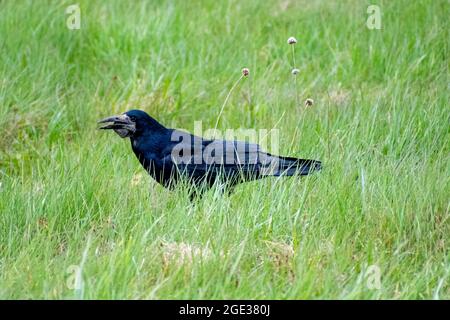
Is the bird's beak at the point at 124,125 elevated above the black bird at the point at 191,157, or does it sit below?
above

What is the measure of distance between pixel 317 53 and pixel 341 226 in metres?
2.86

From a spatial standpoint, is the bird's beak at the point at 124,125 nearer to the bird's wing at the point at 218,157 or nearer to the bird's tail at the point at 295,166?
the bird's wing at the point at 218,157

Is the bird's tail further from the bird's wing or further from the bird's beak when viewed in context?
the bird's beak

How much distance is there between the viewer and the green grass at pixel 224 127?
12.0 ft

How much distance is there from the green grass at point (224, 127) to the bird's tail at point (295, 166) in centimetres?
5

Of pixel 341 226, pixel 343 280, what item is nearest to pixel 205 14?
pixel 341 226

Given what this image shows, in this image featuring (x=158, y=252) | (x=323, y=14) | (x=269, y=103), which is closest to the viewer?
(x=158, y=252)

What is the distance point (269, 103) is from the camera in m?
5.93

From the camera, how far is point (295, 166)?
4.57 m

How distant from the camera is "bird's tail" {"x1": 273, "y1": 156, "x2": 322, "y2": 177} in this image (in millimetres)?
4488

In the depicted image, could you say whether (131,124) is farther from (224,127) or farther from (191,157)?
(224,127)

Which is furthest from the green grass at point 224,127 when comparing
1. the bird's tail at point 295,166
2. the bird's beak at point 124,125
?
the bird's beak at point 124,125

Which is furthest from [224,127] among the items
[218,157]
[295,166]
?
[295,166]
